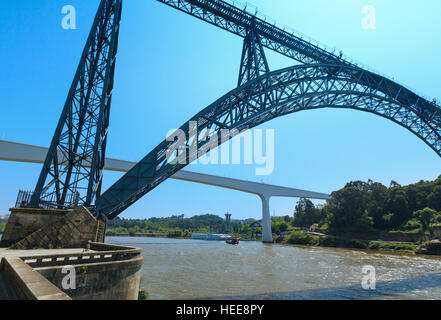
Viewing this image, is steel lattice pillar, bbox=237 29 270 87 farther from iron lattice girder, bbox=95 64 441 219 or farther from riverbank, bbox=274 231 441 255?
riverbank, bbox=274 231 441 255

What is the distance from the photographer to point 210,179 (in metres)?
59.8

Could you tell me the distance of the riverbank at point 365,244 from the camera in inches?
1405

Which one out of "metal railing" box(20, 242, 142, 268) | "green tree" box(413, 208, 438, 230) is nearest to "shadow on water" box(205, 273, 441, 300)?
"metal railing" box(20, 242, 142, 268)

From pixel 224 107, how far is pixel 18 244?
1513 cm

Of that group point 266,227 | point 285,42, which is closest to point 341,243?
point 266,227

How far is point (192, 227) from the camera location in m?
149

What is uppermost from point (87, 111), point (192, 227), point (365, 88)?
point (365, 88)

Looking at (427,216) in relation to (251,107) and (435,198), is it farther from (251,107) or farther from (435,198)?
(251,107)

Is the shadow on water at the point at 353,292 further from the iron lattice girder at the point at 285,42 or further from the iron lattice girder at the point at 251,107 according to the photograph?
the iron lattice girder at the point at 285,42

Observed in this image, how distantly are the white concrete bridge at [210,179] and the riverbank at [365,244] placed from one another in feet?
31.5

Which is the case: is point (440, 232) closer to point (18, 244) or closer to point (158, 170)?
point (158, 170)

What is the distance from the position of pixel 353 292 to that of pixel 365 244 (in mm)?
36762

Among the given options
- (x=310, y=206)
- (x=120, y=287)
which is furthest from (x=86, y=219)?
(x=310, y=206)

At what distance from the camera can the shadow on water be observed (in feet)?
38.1
